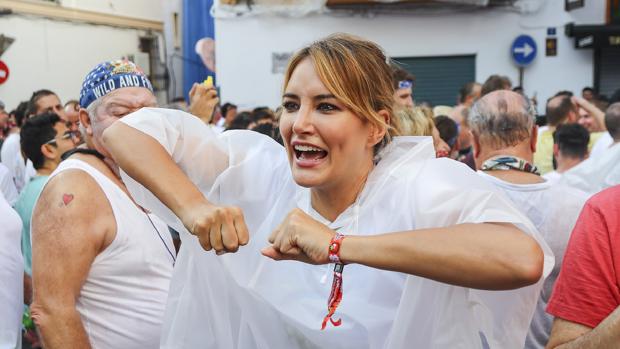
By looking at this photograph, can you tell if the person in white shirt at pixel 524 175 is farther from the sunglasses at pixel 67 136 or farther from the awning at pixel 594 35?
the awning at pixel 594 35

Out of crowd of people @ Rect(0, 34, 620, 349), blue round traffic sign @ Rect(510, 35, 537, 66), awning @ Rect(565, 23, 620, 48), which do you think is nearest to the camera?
crowd of people @ Rect(0, 34, 620, 349)

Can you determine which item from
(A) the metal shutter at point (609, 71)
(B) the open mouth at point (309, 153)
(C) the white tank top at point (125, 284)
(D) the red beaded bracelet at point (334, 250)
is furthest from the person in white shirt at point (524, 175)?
(A) the metal shutter at point (609, 71)

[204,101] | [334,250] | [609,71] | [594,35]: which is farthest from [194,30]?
[334,250]

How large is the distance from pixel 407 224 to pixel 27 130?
11.9 ft

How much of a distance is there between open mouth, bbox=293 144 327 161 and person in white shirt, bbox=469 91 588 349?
1055 mm

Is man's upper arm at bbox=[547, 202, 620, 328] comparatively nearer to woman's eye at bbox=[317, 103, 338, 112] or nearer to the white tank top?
woman's eye at bbox=[317, 103, 338, 112]

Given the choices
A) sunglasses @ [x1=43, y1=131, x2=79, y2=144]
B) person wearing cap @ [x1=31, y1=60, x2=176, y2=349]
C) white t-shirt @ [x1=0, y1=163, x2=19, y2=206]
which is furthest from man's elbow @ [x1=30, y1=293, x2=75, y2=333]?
sunglasses @ [x1=43, y1=131, x2=79, y2=144]

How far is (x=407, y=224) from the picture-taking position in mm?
1894

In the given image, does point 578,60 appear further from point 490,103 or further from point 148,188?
point 148,188

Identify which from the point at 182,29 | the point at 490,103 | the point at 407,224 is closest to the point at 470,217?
the point at 407,224

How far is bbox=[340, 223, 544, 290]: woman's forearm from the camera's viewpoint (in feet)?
5.21

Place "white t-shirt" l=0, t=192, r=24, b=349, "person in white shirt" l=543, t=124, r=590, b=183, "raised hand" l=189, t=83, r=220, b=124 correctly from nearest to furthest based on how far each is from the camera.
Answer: "white t-shirt" l=0, t=192, r=24, b=349, "raised hand" l=189, t=83, r=220, b=124, "person in white shirt" l=543, t=124, r=590, b=183

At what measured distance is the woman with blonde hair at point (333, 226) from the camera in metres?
1.65

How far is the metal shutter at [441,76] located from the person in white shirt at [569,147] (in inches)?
359
